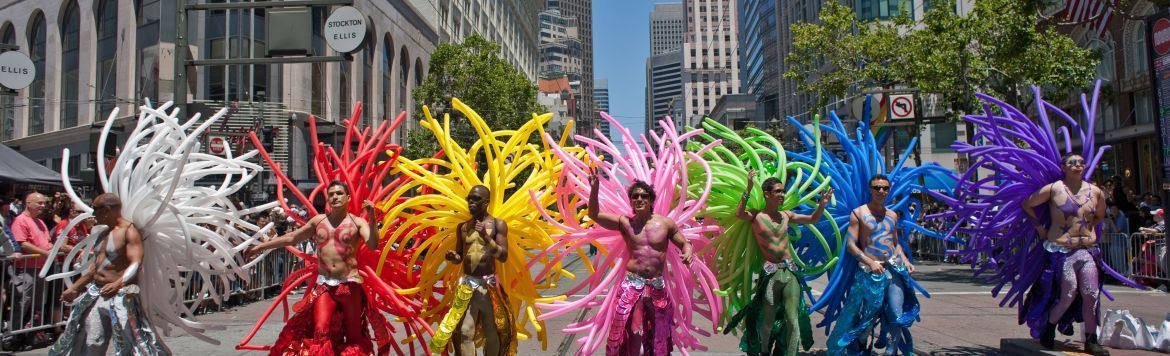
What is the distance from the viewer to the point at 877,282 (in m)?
6.54

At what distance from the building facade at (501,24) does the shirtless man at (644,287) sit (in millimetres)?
34348

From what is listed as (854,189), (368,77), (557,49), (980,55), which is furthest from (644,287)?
(557,49)

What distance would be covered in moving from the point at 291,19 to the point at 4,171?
18.8 ft

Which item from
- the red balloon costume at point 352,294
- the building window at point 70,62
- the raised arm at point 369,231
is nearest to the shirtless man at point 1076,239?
the red balloon costume at point 352,294

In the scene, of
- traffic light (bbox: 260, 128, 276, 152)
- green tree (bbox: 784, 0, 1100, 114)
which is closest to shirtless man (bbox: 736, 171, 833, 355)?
green tree (bbox: 784, 0, 1100, 114)

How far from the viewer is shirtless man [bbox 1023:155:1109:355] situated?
674 cm

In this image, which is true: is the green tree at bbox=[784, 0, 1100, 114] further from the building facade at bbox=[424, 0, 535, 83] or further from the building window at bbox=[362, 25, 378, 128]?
the building facade at bbox=[424, 0, 535, 83]

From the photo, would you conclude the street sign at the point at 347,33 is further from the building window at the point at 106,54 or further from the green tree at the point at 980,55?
the building window at the point at 106,54

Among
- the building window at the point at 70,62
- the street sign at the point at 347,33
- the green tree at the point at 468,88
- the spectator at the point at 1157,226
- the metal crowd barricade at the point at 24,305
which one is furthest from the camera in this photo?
the building window at the point at 70,62

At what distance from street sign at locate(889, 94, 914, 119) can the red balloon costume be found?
1416 centimetres

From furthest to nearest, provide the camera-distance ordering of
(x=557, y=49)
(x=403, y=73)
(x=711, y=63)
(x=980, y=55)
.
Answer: (x=557, y=49), (x=711, y=63), (x=403, y=73), (x=980, y=55)

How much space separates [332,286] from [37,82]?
35.0 metres

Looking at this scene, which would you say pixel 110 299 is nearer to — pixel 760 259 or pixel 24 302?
pixel 24 302

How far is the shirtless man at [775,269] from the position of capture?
21.0ft
